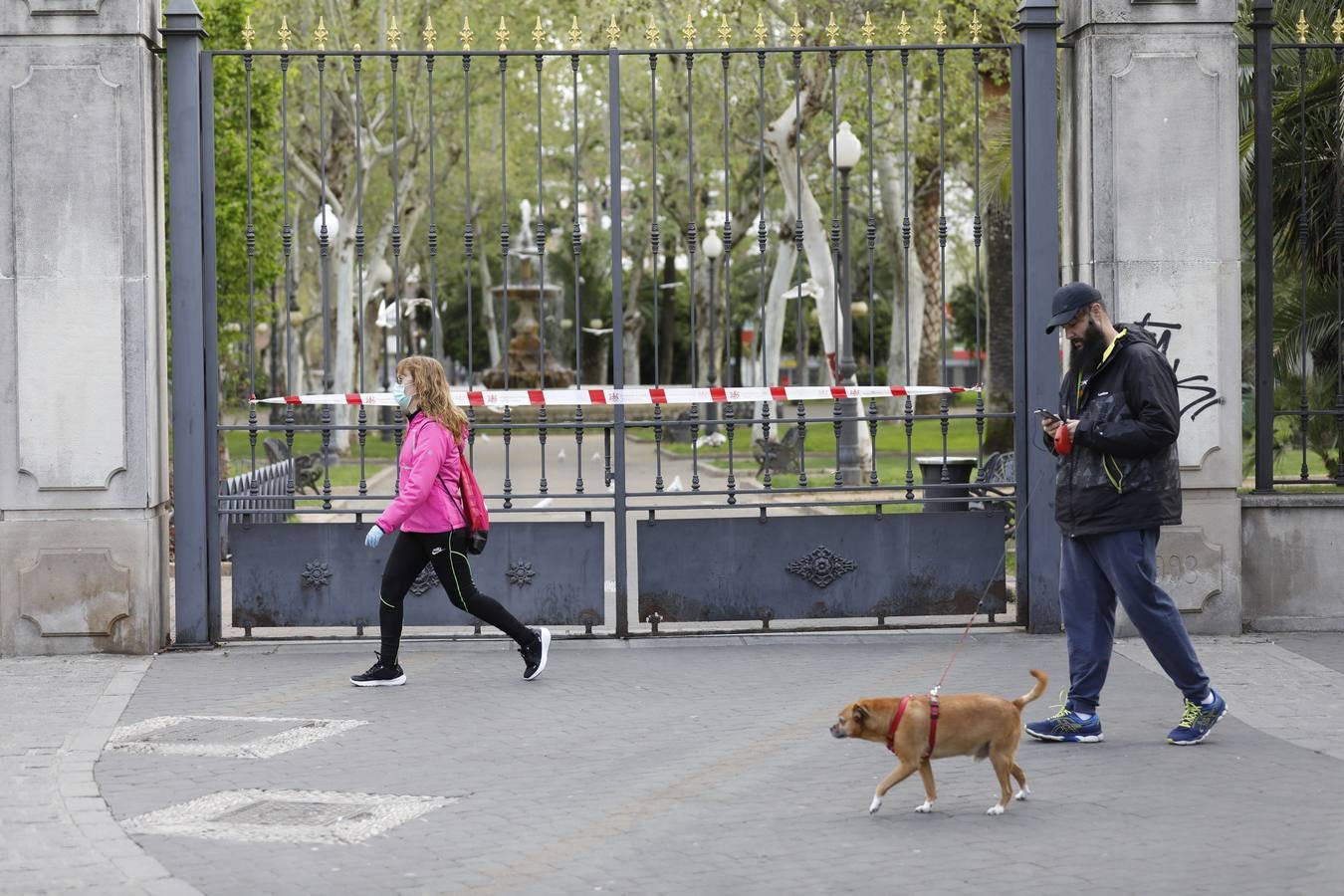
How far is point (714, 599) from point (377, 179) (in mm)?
37156

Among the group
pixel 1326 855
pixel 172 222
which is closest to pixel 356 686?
pixel 172 222

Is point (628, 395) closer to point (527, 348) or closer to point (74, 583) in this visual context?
point (74, 583)

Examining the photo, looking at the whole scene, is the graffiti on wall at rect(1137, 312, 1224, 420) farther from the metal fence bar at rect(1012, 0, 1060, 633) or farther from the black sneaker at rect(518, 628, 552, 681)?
the black sneaker at rect(518, 628, 552, 681)

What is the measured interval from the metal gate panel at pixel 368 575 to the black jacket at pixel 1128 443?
3489mm

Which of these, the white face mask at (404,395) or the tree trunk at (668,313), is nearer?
the white face mask at (404,395)

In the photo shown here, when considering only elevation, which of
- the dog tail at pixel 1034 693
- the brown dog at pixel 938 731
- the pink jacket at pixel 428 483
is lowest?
the brown dog at pixel 938 731

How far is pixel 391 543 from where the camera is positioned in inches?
397

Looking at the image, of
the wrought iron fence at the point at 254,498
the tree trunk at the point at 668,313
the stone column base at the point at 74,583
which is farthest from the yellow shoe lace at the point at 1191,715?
the tree trunk at the point at 668,313

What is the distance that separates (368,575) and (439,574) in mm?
1281

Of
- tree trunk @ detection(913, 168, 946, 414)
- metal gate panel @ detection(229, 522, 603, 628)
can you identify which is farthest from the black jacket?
tree trunk @ detection(913, 168, 946, 414)

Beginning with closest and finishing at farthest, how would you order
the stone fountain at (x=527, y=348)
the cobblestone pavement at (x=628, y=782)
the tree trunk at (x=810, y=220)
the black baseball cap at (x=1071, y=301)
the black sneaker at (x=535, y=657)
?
the cobblestone pavement at (x=628, y=782) → the black baseball cap at (x=1071, y=301) → the black sneaker at (x=535, y=657) → the tree trunk at (x=810, y=220) → the stone fountain at (x=527, y=348)

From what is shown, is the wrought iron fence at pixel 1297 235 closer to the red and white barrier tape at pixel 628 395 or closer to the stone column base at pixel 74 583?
the red and white barrier tape at pixel 628 395

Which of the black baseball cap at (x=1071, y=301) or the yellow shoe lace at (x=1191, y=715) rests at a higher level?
the black baseball cap at (x=1071, y=301)

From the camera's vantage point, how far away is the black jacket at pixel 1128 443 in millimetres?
7164
